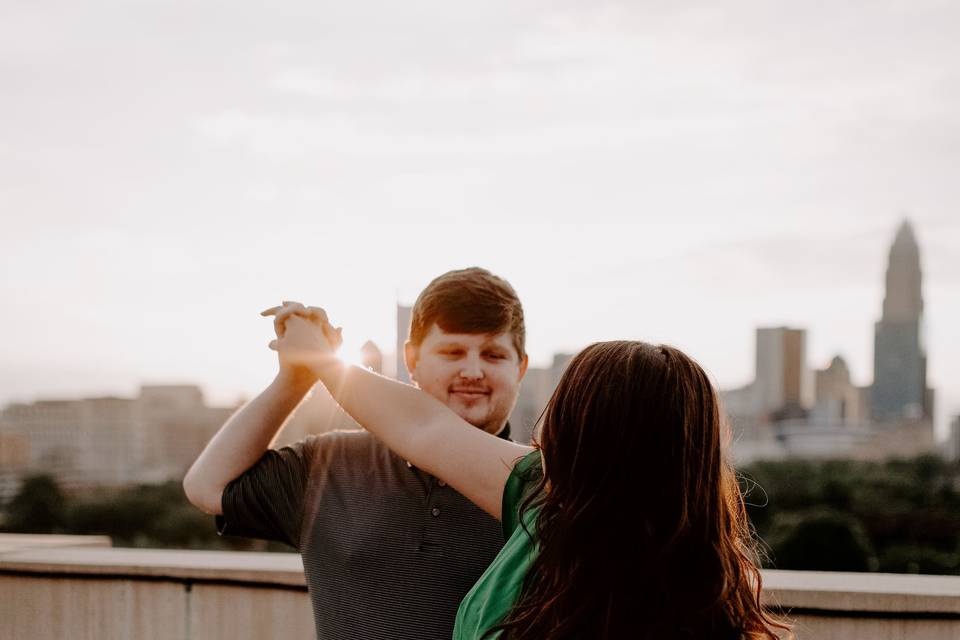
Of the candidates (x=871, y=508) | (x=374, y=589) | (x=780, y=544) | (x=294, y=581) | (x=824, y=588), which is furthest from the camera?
(x=871, y=508)

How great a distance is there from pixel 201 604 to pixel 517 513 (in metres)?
2.07

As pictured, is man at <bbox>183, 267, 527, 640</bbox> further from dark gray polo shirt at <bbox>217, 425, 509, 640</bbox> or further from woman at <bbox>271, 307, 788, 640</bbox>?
woman at <bbox>271, 307, 788, 640</bbox>

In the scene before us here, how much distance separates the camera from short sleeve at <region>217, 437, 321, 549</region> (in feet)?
6.44

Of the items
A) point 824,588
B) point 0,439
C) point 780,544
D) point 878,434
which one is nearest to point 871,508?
point 780,544

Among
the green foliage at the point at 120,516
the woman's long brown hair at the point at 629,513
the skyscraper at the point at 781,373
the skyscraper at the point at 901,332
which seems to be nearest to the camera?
the woman's long brown hair at the point at 629,513

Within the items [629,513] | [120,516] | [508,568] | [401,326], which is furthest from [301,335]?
[120,516]

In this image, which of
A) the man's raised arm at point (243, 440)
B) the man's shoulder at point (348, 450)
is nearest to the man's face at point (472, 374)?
the man's shoulder at point (348, 450)

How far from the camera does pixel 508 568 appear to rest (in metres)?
1.46

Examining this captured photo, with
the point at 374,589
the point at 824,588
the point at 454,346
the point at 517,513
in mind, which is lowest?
the point at 824,588

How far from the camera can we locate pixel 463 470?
149 centimetres

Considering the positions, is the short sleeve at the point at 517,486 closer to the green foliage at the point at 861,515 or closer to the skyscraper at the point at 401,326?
the skyscraper at the point at 401,326

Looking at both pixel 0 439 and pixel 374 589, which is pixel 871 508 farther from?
pixel 0 439

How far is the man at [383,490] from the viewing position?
6.17 ft

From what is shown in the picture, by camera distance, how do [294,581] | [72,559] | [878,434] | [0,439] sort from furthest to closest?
[878,434] → [0,439] → [72,559] → [294,581]
